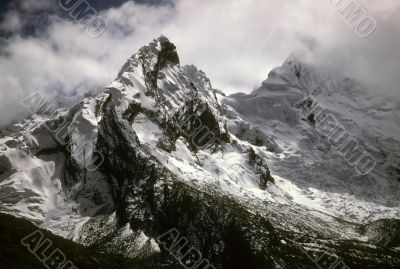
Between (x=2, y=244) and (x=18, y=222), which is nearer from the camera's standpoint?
(x=2, y=244)

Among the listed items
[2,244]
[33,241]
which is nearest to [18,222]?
[33,241]

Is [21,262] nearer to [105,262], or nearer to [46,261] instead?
[46,261]

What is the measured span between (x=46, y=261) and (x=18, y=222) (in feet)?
113

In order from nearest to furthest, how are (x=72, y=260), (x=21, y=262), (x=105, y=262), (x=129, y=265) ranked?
(x=21, y=262) < (x=72, y=260) < (x=105, y=262) < (x=129, y=265)

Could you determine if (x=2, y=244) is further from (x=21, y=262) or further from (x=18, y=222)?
(x=18, y=222)

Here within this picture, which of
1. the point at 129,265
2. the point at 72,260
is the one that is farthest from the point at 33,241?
the point at 129,265

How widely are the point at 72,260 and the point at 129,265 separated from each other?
2944cm

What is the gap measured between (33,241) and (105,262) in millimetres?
23193

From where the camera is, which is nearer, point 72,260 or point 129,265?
point 72,260

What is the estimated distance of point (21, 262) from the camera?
140250 millimetres

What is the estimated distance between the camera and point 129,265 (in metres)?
182

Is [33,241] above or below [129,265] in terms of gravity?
below

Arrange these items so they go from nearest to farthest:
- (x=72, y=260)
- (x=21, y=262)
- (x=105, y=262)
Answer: (x=21, y=262), (x=72, y=260), (x=105, y=262)

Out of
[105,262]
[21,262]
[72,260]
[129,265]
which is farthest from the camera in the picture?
[129,265]
